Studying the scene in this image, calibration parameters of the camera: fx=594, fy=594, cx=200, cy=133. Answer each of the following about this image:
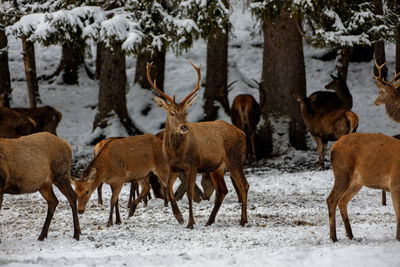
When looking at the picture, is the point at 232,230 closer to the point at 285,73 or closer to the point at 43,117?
the point at 285,73

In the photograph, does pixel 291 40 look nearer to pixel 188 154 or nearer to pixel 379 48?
pixel 379 48

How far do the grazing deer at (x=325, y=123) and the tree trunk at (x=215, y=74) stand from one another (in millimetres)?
3419

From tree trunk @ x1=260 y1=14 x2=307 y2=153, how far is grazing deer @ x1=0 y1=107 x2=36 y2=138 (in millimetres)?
5947

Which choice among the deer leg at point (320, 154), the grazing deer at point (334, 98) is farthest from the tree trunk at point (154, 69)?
the deer leg at point (320, 154)

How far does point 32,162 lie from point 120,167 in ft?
6.15

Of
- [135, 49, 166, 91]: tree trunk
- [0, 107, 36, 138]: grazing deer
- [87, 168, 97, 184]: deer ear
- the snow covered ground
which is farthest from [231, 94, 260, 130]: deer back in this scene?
[87, 168, 97, 184]: deer ear

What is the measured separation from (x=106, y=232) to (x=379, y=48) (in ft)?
48.1

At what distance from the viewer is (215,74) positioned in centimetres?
1817

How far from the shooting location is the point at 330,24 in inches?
611

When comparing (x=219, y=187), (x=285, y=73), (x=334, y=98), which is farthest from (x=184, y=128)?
(x=334, y=98)

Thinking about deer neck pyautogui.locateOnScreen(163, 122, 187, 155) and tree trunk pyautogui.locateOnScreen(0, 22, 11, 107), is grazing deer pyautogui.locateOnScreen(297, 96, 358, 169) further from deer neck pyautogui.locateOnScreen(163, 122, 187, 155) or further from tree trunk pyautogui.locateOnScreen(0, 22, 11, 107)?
tree trunk pyautogui.locateOnScreen(0, 22, 11, 107)

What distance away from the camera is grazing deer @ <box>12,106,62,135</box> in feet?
50.8

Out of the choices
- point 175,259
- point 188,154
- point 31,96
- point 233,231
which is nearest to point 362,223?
point 233,231

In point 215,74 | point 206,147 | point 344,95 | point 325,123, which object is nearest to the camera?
point 206,147
